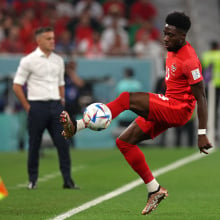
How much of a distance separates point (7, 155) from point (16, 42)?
4153 mm

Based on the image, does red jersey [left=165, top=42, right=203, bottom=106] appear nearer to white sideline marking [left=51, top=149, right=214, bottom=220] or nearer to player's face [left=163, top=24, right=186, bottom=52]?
player's face [left=163, top=24, right=186, bottom=52]

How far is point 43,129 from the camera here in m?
11.7

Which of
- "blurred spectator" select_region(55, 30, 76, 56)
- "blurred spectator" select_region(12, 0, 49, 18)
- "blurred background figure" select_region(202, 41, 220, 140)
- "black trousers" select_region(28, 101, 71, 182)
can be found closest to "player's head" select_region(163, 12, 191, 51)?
"black trousers" select_region(28, 101, 71, 182)

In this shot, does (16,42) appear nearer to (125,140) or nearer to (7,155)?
(7,155)

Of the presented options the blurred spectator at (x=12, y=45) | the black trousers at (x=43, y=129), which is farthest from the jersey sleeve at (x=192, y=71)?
the blurred spectator at (x=12, y=45)

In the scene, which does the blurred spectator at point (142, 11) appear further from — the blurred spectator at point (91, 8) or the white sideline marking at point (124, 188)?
the white sideline marking at point (124, 188)

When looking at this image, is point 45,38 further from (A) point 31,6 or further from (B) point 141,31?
(A) point 31,6

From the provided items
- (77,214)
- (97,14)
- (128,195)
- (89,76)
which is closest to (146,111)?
(77,214)

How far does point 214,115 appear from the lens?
20.1 metres

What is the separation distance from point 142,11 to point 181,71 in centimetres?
1631

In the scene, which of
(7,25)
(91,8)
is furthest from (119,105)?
(91,8)

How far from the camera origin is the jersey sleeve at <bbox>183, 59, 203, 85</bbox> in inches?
319

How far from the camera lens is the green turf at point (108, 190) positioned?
8.77 m

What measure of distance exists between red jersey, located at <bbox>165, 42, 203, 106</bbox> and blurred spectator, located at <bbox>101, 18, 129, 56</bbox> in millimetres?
13082
